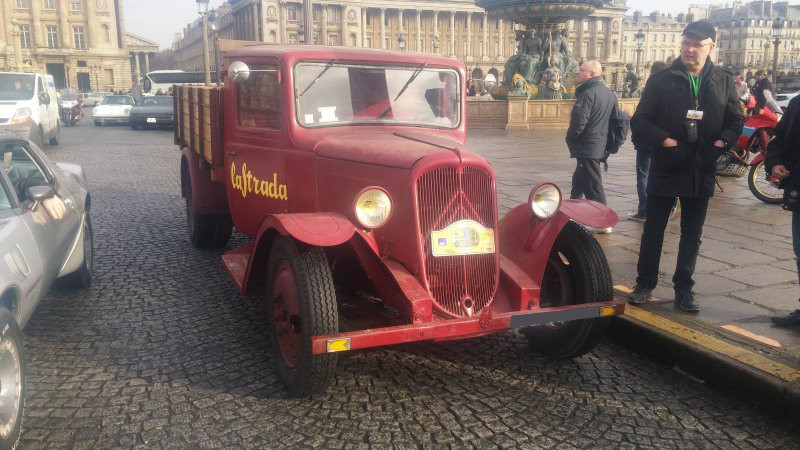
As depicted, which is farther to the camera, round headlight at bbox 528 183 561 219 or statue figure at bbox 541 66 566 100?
statue figure at bbox 541 66 566 100

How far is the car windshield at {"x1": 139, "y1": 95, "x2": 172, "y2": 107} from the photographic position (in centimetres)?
2722

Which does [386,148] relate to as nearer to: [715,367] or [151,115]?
[715,367]

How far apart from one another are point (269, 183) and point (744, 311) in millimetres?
3401

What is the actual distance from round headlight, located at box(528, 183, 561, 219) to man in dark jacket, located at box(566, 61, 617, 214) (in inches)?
133

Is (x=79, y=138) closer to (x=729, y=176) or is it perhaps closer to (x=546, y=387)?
(x=729, y=176)

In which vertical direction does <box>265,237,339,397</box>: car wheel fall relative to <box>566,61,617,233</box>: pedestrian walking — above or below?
below

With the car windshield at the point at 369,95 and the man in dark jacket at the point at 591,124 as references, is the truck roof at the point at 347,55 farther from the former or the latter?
the man in dark jacket at the point at 591,124

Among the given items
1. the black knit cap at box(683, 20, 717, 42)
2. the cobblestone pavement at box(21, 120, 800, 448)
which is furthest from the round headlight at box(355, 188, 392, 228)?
the black knit cap at box(683, 20, 717, 42)

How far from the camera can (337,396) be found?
363 cm

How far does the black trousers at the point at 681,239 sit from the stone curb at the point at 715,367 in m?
0.51

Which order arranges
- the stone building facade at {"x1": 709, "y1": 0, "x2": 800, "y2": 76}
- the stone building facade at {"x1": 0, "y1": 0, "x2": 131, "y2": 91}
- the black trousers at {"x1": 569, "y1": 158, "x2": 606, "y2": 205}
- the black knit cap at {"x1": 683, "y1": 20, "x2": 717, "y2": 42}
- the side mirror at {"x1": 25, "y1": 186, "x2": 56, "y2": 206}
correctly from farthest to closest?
the stone building facade at {"x1": 709, "y1": 0, "x2": 800, "y2": 76}, the stone building facade at {"x1": 0, "y1": 0, "x2": 131, "y2": 91}, the black trousers at {"x1": 569, "y1": 158, "x2": 606, "y2": 205}, the black knit cap at {"x1": 683, "y1": 20, "x2": 717, "y2": 42}, the side mirror at {"x1": 25, "y1": 186, "x2": 56, "y2": 206}

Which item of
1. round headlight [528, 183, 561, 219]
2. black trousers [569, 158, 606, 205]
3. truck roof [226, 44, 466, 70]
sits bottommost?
black trousers [569, 158, 606, 205]

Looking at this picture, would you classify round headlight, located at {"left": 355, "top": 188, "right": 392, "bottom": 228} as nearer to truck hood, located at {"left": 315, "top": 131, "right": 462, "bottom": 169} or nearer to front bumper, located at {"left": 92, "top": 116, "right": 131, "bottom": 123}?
truck hood, located at {"left": 315, "top": 131, "right": 462, "bottom": 169}

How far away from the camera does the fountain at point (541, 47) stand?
85.4ft
